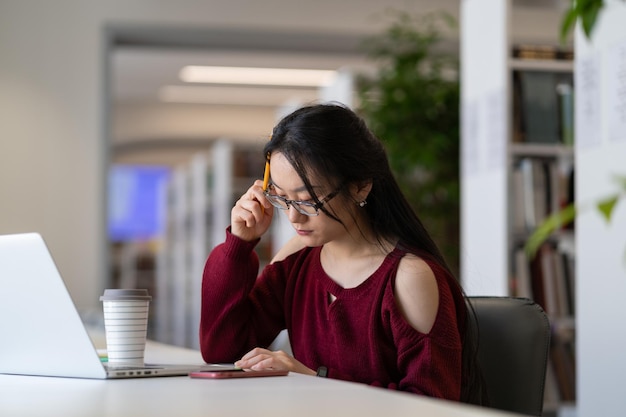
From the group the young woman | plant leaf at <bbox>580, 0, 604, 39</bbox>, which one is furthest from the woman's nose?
plant leaf at <bbox>580, 0, 604, 39</bbox>

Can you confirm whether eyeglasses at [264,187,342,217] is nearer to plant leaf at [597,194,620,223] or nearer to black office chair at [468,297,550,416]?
black office chair at [468,297,550,416]

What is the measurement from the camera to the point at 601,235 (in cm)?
319

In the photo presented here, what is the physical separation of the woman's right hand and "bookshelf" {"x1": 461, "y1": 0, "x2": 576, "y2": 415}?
2.30 metres

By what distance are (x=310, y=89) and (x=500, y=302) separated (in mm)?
9110

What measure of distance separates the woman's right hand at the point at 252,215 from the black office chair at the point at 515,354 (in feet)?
1.59

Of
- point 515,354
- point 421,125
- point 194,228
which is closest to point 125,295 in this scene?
point 515,354

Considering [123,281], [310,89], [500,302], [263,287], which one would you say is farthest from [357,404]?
[123,281]

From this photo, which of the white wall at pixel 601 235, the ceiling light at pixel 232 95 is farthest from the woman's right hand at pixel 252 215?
the ceiling light at pixel 232 95

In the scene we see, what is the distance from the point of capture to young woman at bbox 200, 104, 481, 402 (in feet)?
5.52

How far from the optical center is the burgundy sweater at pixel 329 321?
65.5 inches

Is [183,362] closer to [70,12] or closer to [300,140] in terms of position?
[300,140]

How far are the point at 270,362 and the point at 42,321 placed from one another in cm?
37

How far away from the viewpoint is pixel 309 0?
20.8 feet

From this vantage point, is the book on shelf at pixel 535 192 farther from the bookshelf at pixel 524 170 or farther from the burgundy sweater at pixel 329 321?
the burgundy sweater at pixel 329 321
